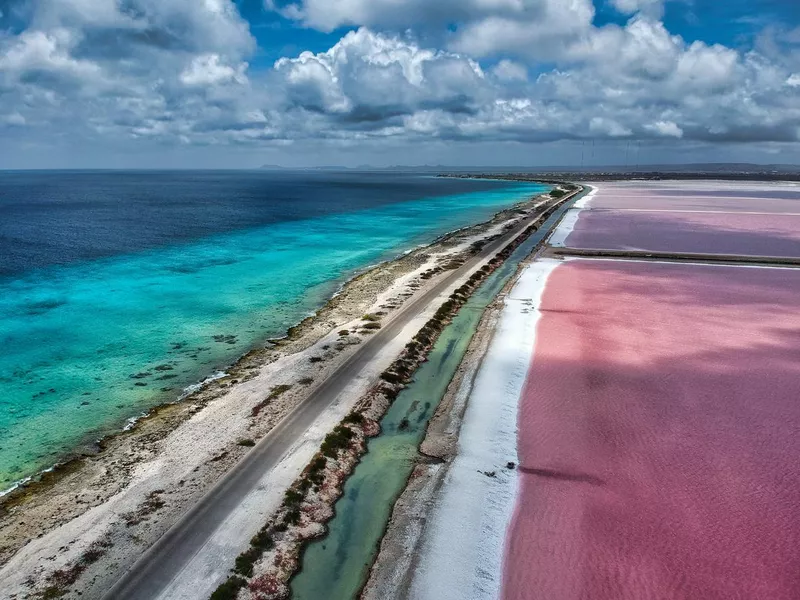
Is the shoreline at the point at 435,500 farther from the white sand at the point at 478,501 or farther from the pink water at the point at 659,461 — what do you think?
the pink water at the point at 659,461

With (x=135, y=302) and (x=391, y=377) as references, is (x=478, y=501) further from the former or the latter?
A: (x=135, y=302)

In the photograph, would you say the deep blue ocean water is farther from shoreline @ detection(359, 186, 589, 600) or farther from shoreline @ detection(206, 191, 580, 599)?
shoreline @ detection(359, 186, 589, 600)

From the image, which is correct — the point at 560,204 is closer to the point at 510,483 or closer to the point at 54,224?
the point at 54,224

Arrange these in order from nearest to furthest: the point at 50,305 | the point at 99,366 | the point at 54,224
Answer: the point at 99,366, the point at 50,305, the point at 54,224

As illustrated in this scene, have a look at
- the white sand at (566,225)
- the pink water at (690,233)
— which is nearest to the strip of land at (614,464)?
the pink water at (690,233)

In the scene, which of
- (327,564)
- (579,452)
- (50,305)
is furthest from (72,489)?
(50,305)

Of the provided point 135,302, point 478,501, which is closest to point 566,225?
point 135,302
